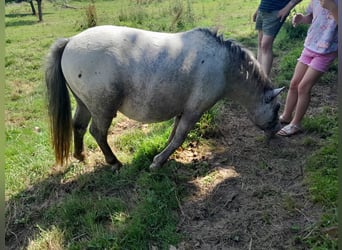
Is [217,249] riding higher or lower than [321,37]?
lower

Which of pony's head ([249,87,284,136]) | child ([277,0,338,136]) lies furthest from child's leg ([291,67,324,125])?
pony's head ([249,87,284,136])

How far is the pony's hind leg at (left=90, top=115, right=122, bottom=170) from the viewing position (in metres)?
3.68

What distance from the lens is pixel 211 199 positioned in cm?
352

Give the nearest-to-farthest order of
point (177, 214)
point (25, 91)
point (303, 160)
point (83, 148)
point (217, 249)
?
point (217, 249) → point (177, 214) → point (303, 160) → point (83, 148) → point (25, 91)

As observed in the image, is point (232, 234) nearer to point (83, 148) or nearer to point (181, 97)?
point (181, 97)

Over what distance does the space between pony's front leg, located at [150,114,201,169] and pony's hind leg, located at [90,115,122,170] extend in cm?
43

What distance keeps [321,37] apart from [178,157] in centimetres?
190

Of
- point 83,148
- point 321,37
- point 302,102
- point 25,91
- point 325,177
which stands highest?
point 321,37

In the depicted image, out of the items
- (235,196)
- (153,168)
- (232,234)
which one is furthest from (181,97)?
(232,234)

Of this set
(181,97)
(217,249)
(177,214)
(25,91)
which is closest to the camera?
(217,249)

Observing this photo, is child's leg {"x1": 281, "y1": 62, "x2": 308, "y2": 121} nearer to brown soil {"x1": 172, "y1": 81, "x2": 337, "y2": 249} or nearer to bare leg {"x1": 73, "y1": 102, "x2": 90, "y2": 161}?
brown soil {"x1": 172, "y1": 81, "x2": 337, "y2": 249}

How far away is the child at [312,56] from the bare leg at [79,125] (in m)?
2.17

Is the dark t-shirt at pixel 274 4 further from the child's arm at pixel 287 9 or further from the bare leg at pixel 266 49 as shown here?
the bare leg at pixel 266 49

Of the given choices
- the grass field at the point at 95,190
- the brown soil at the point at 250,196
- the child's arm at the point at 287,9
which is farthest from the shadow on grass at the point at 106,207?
the child's arm at the point at 287,9
